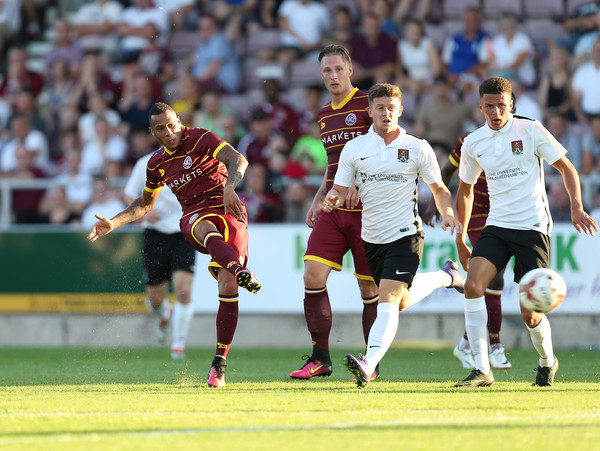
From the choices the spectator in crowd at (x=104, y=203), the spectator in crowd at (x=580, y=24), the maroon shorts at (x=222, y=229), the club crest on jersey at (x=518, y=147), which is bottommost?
the maroon shorts at (x=222, y=229)

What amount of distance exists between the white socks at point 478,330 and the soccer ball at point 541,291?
50 cm

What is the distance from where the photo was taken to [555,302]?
278 inches

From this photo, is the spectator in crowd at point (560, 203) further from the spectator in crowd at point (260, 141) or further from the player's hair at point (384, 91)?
the player's hair at point (384, 91)

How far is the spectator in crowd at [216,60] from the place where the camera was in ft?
54.6

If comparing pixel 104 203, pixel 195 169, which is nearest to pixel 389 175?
pixel 195 169

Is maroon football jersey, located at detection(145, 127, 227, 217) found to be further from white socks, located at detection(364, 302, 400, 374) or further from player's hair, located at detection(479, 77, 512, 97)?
player's hair, located at detection(479, 77, 512, 97)

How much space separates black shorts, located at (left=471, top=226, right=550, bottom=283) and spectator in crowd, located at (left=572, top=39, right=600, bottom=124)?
695cm

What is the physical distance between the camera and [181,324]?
38.4 ft

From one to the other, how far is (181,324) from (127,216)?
346 cm

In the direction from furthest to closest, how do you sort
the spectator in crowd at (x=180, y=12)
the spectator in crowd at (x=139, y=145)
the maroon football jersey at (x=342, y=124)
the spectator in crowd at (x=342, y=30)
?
1. the spectator in crowd at (x=180, y=12)
2. the spectator in crowd at (x=342, y=30)
3. the spectator in crowd at (x=139, y=145)
4. the maroon football jersey at (x=342, y=124)

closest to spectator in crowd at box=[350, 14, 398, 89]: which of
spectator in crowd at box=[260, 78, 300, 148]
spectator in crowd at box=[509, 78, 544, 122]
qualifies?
spectator in crowd at box=[260, 78, 300, 148]

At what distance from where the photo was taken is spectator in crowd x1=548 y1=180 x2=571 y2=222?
12547 millimetres

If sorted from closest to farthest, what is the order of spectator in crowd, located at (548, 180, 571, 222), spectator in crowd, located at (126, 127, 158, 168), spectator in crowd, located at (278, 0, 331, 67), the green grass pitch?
the green grass pitch → spectator in crowd, located at (548, 180, 571, 222) → spectator in crowd, located at (126, 127, 158, 168) → spectator in crowd, located at (278, 0, 331, 67)

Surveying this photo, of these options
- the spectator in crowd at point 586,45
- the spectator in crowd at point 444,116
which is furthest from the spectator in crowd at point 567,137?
the spectator in crowd at point 586,45
